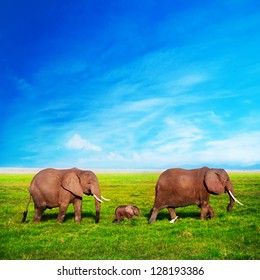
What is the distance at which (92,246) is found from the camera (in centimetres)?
1212

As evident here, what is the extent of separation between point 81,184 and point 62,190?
3.04 feet

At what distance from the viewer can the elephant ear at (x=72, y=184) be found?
16.6 metres

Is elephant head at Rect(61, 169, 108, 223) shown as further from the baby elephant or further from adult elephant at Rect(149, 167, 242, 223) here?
adult elephant at Rect(149, 167, 242, 223)

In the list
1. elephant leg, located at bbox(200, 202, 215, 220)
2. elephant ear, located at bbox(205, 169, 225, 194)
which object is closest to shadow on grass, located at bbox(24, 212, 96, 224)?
elephant leg, located at bbox(200, 202, 215, 220)

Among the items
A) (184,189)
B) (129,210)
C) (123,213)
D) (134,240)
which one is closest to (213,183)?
(184,189)

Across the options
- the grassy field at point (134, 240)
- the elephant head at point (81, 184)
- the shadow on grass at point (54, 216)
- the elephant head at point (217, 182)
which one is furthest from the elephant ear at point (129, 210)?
the elephant head at point (217, 182)

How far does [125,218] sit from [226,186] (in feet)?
16.0

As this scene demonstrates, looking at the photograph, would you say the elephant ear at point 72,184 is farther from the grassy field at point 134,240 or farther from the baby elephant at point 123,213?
the baby elephant at point 123,213

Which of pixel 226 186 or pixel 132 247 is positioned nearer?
pixel 132 247

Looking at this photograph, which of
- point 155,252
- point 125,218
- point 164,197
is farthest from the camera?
point 125,218

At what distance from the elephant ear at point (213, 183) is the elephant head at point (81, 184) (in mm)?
4835
